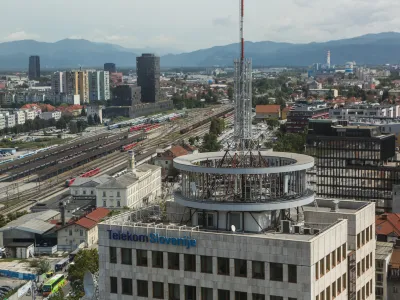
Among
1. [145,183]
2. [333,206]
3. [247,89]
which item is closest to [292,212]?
[333,206]

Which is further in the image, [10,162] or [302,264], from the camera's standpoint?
[10,162]

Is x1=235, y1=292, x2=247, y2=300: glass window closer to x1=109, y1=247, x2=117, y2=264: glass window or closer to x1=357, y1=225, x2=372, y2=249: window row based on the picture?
x1=109, y1=247, x2=117, y2=264: glass window

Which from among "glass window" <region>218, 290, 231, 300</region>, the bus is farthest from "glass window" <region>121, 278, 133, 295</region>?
the bus

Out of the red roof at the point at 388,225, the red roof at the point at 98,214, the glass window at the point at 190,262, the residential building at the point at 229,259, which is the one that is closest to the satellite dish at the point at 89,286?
the residential building at the point at 229,259

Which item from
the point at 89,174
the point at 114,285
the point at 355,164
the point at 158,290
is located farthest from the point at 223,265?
the point at 89,174

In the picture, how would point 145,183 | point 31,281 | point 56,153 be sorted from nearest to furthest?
point 31,281
point 145,183
point 56,153

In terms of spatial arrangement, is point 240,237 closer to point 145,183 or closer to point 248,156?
point 248,156

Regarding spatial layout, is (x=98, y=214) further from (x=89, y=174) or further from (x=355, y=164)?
(x=89, y=174)

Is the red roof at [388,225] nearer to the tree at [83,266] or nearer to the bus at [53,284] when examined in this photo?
the tree at [83,266]
